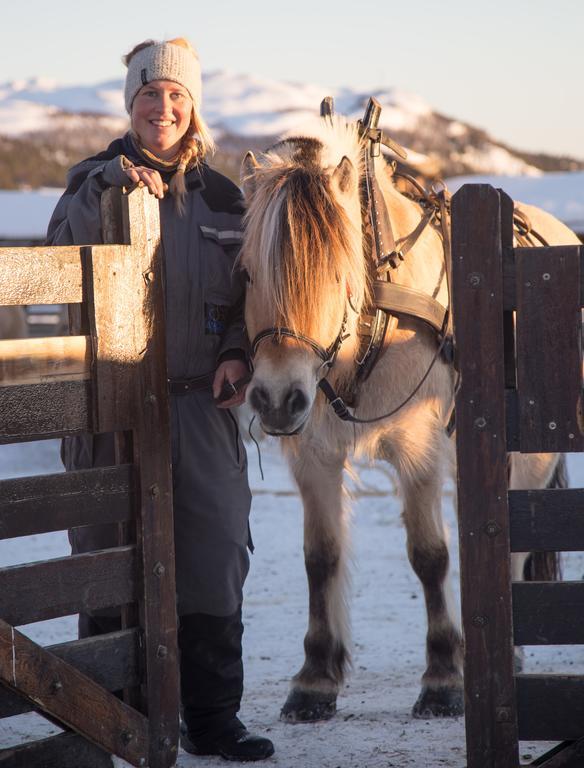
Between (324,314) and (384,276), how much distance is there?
1.77 feet

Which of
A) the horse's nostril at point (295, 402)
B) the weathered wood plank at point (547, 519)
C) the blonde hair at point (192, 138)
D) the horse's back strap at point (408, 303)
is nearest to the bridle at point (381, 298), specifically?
the horse's back strap at point (408, 303)

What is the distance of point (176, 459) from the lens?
10.1 ft

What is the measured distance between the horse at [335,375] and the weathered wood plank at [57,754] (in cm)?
103

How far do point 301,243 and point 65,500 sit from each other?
1.05 meters

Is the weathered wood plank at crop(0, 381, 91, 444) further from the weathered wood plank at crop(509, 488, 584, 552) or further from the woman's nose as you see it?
the weathered wood plank at crop(509, 488, 584, 552)

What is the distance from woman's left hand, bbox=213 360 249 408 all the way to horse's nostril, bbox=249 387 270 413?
195mm

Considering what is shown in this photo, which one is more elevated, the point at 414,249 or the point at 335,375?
the point at 414,249

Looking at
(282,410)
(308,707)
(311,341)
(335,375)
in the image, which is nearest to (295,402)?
(282,410)

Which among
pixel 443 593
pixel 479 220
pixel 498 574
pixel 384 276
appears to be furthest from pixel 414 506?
pixel 479 220

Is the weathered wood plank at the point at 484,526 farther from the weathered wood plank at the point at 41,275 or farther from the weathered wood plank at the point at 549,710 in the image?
the weathered wood plank at the point at 41,275

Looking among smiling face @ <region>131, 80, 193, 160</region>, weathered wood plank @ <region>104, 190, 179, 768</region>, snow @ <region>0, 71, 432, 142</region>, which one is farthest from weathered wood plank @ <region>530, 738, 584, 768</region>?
snow @ <region>0, 71, 432, 142</region>

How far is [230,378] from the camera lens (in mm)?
3094

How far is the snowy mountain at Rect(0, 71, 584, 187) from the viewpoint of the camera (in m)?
32.8

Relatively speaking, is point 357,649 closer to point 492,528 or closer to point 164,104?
point 492,528
